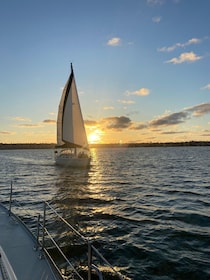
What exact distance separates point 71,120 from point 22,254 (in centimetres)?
3353

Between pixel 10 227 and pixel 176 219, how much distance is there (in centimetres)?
740

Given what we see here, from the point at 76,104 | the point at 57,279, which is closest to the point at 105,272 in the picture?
the point at 57,279

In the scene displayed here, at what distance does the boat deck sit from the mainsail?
3078cm

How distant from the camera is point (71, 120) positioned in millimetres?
38000

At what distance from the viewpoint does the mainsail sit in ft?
123

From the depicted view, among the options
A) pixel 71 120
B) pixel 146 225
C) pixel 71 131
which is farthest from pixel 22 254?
pixel 71 120

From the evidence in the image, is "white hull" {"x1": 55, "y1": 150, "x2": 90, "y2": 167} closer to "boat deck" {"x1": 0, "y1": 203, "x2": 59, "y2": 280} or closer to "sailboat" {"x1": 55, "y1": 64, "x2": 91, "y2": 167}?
"sailboat" {"x1": 55, "y1": 64, "x2": 91, "y2": 167}

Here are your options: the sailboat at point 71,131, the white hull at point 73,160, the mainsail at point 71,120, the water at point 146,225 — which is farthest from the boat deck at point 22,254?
the mainsail at point 71,120

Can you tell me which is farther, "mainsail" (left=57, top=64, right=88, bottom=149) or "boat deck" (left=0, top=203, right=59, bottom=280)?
"mainsail" (left=57, top=64, right=88, bottom=149)

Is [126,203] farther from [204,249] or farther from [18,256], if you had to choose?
[18,256]

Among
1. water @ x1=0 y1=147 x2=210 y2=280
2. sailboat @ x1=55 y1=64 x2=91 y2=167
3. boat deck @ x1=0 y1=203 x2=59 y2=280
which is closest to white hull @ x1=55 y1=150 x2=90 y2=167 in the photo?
A: sailboat @ x1=55 y1=64 x2=91 y2=167

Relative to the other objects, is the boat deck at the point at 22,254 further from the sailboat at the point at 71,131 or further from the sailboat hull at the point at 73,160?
the sailboat at the point at 71,131

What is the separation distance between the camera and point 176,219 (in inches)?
458

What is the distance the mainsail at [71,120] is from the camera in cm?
3764
